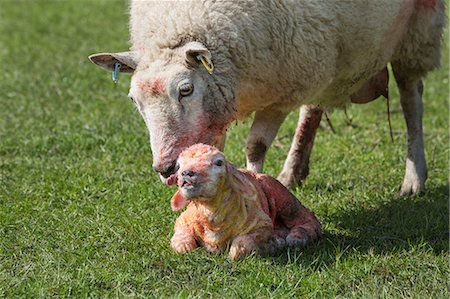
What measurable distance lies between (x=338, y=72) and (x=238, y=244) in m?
1.72

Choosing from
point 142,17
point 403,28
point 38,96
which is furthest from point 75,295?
point 38,96

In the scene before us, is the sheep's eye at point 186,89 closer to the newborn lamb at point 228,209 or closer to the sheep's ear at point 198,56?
the sheep's ear at point 198,56

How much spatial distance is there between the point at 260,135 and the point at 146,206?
0.90 m

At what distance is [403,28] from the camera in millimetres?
6504

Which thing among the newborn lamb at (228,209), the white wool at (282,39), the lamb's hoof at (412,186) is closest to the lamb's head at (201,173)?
the newborn lamb at (228,209)

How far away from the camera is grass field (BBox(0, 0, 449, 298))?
473 cm

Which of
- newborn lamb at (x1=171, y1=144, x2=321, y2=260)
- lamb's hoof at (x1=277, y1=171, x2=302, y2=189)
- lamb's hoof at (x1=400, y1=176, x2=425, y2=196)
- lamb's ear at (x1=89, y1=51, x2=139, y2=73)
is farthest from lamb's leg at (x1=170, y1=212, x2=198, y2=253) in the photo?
lamb's hoof at (x1=400, y1=176, x2=425, y2=196)

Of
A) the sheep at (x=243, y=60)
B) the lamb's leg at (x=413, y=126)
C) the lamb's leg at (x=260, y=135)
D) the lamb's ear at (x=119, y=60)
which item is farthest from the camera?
the lamb's leg at (x=413, y=126)

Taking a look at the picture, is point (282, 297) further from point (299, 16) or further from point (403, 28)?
point (403, 28)

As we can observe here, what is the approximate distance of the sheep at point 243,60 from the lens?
5.18 meters

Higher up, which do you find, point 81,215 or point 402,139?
point 81,215

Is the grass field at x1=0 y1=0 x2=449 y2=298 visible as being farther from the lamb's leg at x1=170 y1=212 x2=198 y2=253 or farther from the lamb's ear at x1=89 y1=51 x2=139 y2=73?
the lamb's ear at x1=89 y1=51 x2=139 y2=73

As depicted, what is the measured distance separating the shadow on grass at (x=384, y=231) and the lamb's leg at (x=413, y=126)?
24cm

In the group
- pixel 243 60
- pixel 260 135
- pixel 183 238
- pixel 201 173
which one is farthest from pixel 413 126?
pixel 201 173
